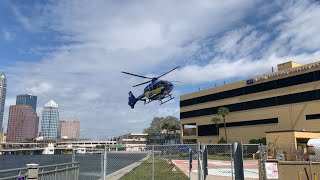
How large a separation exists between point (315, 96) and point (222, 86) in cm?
2426

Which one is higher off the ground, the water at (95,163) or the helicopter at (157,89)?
the helicopter at (157,89)

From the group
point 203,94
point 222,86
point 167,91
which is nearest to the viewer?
point 167,91

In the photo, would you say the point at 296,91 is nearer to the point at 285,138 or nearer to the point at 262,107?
the point at 262,107

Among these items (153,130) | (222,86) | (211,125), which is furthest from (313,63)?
(153,130)

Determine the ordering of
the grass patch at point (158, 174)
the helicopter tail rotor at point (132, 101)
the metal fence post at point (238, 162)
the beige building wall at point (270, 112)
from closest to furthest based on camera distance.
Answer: the metal fence post at point (238, 162), the grass patch at point (158, 174), the helicopter tail rotor at point (132, 101), the beige building wall at point (270, 112)

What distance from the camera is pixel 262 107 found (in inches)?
2633

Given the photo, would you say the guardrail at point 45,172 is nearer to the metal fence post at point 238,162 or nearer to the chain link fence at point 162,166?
the chain link fence at point 162,166

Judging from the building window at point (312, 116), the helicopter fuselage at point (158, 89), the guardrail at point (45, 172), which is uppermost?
the helicopter fuselage at point (158, 89)

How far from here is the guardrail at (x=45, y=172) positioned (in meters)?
10.3

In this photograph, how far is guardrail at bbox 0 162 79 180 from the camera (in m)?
10.3

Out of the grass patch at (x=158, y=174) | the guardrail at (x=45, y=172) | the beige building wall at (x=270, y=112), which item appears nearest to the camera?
the guardrail at (x=45, y=172)

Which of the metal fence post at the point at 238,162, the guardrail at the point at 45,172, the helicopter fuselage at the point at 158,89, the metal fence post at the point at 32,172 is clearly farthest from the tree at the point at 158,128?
the metal fence post at the point at 238,162

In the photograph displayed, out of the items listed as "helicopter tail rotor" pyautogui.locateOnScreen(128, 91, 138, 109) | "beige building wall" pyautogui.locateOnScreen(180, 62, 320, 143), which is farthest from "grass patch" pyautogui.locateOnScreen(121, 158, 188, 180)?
"beige building wall" pyautogui.locateOnScreen(180, 62, 320, 143)

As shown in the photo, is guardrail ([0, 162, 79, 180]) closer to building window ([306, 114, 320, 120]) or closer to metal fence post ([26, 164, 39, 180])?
metal fence post ([26, 164, 39, 180])
